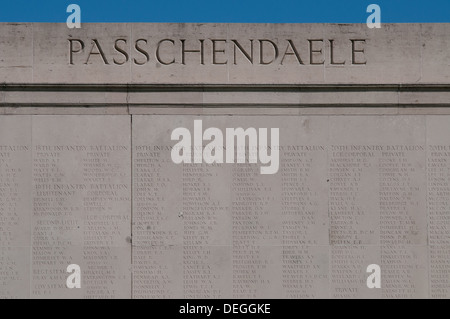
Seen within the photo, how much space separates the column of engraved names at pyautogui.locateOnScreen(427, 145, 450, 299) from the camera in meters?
14.4

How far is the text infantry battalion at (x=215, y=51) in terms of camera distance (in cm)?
1478

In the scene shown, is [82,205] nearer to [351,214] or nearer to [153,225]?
[153,225]

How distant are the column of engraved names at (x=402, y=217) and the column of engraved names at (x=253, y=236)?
1.55 m

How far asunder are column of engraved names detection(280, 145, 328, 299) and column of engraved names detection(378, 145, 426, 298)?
85 cm

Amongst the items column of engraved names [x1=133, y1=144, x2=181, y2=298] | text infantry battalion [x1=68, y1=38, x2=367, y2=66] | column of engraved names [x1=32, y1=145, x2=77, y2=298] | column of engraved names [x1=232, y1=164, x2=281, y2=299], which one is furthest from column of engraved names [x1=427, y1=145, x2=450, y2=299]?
column of engraved names [x1=32, y1=145, x2=77, y2=298]

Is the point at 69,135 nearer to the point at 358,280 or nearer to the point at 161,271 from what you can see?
the point at 161,271

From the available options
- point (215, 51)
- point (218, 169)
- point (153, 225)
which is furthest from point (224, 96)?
point (153, 225)

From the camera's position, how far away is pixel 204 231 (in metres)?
14.4

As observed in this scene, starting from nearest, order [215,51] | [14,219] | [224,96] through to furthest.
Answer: [14,219]
[224,96]
[215,51]

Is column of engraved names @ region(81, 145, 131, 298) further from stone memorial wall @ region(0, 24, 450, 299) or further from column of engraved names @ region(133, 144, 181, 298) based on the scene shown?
column of engraved names @ region(133, 144, 181, 298)

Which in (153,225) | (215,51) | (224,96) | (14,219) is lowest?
(153,225)

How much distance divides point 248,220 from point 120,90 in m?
2.64

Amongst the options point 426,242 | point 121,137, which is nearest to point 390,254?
point 426,242

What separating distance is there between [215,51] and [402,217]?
143 inches
